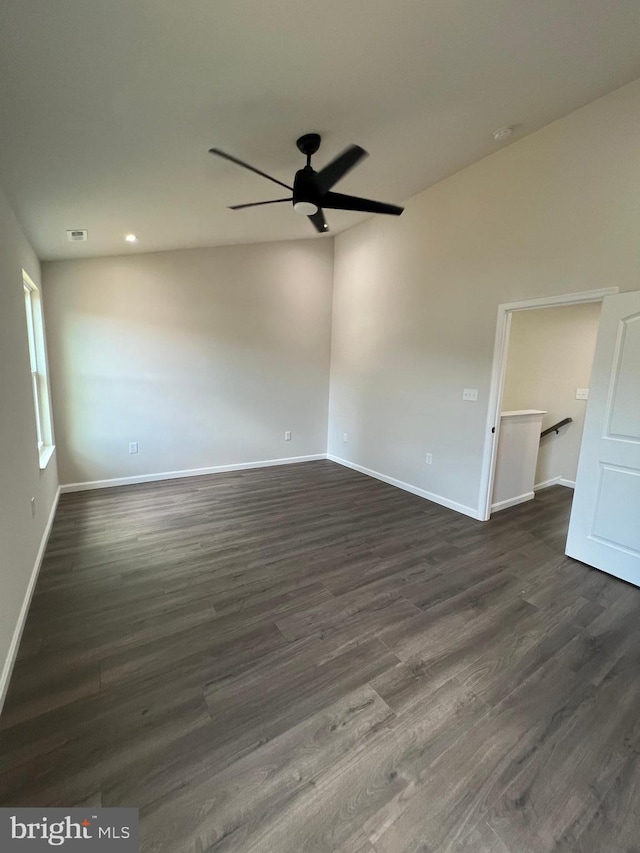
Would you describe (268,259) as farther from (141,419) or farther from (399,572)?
(399,572)

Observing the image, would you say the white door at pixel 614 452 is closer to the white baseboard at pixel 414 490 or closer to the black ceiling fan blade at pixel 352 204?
the white baseboard at pixel 414 490

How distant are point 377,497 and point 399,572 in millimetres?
1546

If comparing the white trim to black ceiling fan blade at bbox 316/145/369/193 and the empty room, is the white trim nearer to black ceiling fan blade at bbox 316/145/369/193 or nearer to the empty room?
the empty room

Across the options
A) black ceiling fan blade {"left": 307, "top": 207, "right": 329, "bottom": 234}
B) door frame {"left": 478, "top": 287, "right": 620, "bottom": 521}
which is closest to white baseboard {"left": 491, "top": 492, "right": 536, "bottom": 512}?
door frame {"left": 478, "top": 287, "right": 620, "bottom": 521}

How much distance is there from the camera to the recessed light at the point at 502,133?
9.25ft

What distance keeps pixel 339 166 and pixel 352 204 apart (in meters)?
0.39

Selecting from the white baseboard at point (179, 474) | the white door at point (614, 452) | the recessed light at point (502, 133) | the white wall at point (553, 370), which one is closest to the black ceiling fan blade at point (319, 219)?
the recessed light at point (502, 133)

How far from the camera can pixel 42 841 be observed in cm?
110

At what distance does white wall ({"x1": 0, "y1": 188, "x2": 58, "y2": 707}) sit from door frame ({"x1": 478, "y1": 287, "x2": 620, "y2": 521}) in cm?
364

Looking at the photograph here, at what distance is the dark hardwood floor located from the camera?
3.93 ft

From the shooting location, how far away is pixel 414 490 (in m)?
4.29

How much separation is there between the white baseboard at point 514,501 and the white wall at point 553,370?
56cm

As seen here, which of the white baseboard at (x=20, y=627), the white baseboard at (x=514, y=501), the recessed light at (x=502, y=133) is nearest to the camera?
the white baseboard at (x=20, y=627)

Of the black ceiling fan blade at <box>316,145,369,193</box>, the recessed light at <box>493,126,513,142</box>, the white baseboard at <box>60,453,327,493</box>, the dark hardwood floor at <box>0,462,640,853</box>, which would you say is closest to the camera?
the dark hardwood floor at <box>0,462,640,853</box>
